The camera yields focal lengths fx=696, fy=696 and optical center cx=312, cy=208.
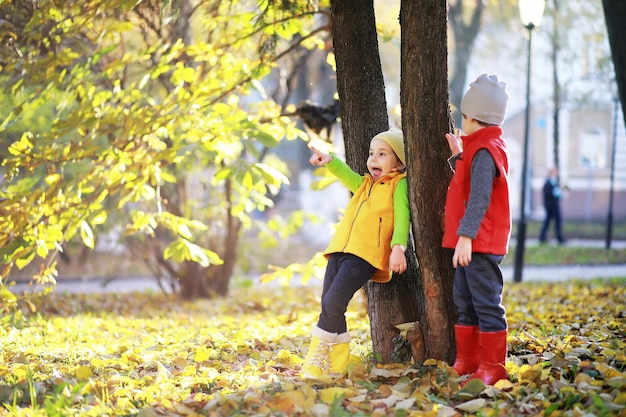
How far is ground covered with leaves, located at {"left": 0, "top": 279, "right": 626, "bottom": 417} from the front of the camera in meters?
3.21

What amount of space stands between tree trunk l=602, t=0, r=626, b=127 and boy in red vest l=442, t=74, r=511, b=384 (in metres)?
3.22

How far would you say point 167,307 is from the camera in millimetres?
8883

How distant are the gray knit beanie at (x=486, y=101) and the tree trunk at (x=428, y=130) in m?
0.22

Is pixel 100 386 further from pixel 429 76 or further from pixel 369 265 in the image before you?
pixel 429 76

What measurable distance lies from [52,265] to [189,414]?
2.58m

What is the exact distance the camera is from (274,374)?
12.8ft

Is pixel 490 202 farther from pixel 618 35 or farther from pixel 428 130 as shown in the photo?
pixel 618 35

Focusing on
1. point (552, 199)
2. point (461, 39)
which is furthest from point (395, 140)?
point (552, 199)

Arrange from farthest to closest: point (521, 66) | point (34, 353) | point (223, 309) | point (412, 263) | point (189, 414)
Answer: point (521, 66), point (223, 309), point (34, 353), point (412, 263), point (189, 414)

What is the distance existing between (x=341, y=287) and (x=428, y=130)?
0.95 meters

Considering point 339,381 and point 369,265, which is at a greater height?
point 369,265

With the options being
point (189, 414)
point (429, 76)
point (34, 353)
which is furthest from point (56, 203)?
point (429, 76)

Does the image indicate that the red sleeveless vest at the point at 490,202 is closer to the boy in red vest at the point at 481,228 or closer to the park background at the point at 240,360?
the boy in red vest at the point at 481,228

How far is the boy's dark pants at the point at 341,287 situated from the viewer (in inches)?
146
